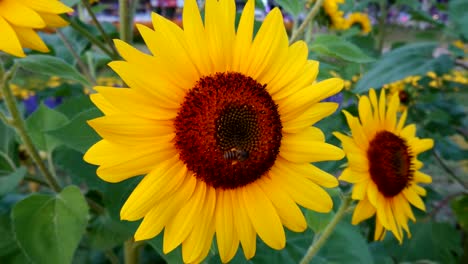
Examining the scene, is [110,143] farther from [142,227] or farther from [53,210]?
[53,210]

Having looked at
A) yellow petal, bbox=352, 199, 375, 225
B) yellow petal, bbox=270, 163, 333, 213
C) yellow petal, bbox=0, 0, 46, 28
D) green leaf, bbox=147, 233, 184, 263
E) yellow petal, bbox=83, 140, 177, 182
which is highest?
yellow petal, bbox=0, 0, 46, 28

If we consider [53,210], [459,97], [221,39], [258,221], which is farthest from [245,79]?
[459,97]

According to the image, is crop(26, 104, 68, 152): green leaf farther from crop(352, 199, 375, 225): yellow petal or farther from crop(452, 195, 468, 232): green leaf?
crop(452, 195, 468, 232): green leaf

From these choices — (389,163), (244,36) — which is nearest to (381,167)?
(389,163)

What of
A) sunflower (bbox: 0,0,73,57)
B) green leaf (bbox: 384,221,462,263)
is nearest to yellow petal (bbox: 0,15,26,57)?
sunflower (bbox: 0,0,73,57)

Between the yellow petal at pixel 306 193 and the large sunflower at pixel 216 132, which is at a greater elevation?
the large sunflower at pixel 216 132

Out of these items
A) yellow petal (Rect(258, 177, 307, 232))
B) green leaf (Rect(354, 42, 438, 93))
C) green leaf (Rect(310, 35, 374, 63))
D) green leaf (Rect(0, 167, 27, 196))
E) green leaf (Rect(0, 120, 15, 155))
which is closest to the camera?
yellow petal (Rect(258, 177, 307, 232))

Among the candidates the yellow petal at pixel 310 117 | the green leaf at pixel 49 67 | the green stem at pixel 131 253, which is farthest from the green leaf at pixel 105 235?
the yellow petal at pixel 310 117

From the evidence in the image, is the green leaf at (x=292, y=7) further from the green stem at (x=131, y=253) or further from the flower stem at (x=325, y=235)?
the green stem at (x=131, y=253)
